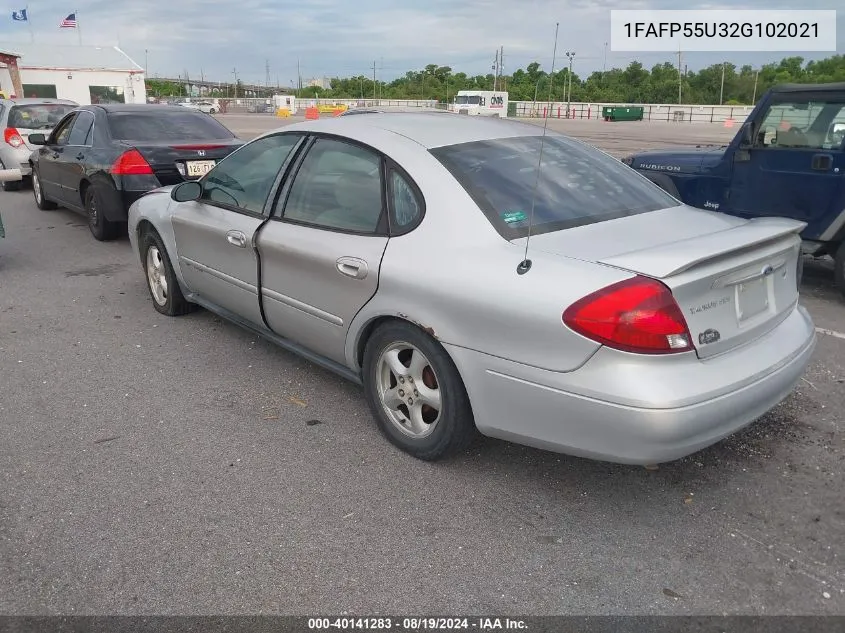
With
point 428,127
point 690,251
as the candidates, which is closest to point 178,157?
point 428,127

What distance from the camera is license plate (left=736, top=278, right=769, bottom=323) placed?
112 inches

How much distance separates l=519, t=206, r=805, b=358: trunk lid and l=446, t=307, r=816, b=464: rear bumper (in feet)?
0.41

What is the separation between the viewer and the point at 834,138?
6164mm

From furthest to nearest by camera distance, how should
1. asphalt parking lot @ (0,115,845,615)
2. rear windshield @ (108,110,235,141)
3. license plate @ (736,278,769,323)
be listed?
rear windshield @ (108,110,235,141) < license plate @ (736,278,769,323) < asphalt parking lot @ (0,115,845,615)

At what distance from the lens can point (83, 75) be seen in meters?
57.5

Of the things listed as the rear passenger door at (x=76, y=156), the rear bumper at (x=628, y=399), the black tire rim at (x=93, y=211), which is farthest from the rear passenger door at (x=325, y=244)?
the rear passenger door at (x=76, y=156)

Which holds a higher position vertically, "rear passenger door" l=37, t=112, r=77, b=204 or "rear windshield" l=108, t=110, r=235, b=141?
"rear windshield" l=108, t=110, r=235, b=141

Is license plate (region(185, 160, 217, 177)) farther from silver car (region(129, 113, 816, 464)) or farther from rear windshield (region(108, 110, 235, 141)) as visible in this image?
silver car (region(129, 113, 816, 464))

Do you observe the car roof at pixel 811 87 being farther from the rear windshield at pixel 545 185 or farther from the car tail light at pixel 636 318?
the car tail light at pixel 636 318

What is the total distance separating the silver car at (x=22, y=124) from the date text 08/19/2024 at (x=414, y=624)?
1192cm

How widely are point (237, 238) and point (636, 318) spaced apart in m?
2.54

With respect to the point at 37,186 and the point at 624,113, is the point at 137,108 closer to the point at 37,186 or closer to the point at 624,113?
the point at 37,186

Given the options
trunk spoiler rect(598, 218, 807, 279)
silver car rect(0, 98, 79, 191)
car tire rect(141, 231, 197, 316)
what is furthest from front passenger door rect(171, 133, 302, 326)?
silver car rect(0, 98, 79, 191)

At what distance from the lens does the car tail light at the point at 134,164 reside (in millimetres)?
7599
